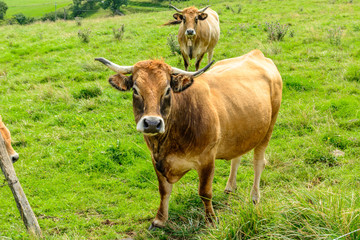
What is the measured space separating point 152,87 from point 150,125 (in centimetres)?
51

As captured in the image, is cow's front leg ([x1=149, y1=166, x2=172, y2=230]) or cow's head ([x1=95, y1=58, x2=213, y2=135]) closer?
cow's head ([x1=95, y1=58, x2=213, y2=135])

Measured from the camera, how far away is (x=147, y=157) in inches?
282

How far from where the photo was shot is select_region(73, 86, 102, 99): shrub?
9797mm

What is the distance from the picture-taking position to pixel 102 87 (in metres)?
10.4

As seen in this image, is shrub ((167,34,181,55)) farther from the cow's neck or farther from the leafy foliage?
the leafy foliage

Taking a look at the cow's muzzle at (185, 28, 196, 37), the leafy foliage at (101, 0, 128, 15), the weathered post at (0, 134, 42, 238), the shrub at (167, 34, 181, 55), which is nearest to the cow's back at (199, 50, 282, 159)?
the weathered post at (0, 134, 42, 238)

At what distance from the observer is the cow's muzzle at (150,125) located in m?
3.93

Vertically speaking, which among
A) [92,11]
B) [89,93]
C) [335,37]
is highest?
[335,37]

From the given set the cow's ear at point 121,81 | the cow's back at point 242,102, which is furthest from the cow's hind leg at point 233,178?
the cow's ear at point 121,81

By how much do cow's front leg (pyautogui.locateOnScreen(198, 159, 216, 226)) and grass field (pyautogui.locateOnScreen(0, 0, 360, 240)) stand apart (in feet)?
0.61

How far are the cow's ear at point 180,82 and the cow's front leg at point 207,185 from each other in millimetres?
1072

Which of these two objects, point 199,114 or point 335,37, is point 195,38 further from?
point 199,114

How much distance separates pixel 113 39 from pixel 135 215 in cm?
1168

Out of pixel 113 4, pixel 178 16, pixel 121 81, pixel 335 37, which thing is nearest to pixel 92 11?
pixel 113 4
